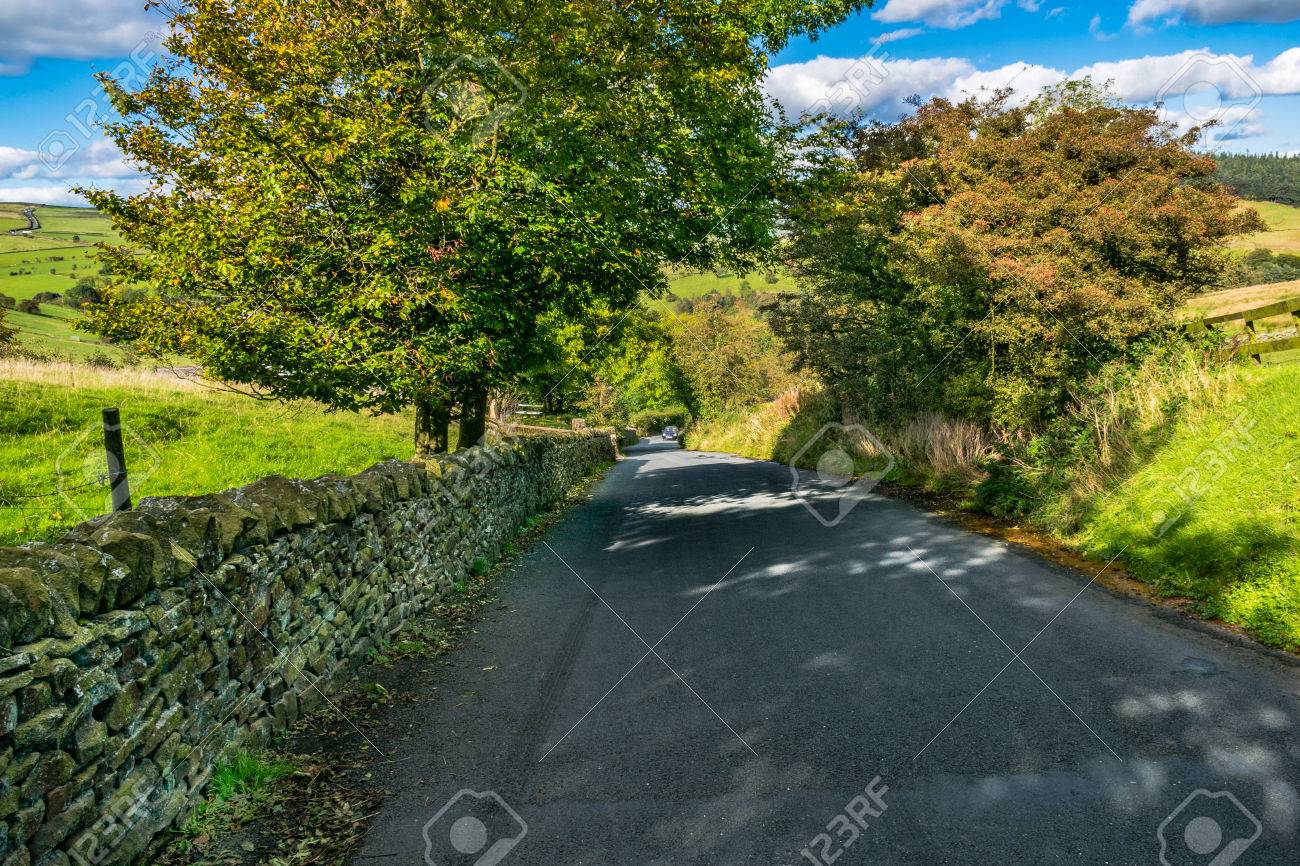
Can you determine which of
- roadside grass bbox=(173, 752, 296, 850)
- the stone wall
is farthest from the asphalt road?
the stone wall

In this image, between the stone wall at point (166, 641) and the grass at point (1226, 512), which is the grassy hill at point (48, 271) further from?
the grass at point (1226, 512)

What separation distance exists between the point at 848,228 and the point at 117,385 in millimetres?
17959

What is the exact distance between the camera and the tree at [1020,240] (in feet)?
37.6

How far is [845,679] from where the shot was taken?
208 inches

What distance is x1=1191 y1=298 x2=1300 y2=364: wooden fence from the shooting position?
988 cm

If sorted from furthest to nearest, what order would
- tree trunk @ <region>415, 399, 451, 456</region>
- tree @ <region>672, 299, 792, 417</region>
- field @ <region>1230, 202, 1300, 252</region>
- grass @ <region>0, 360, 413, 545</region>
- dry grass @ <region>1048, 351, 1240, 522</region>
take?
tree @ <region>672, 299, 792, 417</region> → field @ <region>1230, 202, 1300, 252</region> → tree trunk @ <region>415, 399, 451, 456</region> → grass @ <region>0, 360, 413, 545</region> → dry grass @ <region>1048, 351, 1240, 522</region>

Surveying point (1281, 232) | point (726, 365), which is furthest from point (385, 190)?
point (1281, 232)

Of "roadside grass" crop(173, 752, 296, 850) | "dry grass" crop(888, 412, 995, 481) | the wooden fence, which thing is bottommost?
"roadside grass" crop(173, 752, 296, 850)

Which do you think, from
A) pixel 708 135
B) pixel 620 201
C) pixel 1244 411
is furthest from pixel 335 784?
pixel 708 135

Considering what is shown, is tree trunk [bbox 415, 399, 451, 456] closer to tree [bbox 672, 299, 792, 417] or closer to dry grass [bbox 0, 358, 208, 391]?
dry grass [bbox 0, 358, 208, 391]

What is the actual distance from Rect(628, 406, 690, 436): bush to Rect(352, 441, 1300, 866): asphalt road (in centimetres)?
7723

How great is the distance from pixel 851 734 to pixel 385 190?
9537mm

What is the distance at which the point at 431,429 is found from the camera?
12.8 meters

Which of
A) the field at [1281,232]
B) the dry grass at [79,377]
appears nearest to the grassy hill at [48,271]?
the dry grass at [79,377]
